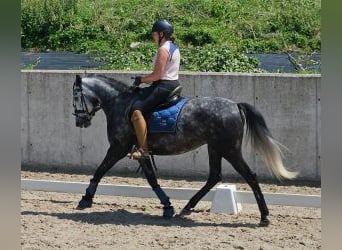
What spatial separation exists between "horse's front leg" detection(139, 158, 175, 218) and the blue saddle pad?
43cm

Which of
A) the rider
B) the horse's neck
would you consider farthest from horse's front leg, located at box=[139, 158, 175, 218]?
the horse's neck

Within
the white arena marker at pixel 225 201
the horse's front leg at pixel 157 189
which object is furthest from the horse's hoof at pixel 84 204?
the white arena marker at pixel 225 201

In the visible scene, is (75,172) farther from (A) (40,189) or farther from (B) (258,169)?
(B) (258,169)

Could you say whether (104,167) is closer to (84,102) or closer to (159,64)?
(84,102)

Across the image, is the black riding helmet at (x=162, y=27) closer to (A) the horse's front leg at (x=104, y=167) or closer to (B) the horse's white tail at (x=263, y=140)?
(B) the horse's white tail at (x=263, y=140)

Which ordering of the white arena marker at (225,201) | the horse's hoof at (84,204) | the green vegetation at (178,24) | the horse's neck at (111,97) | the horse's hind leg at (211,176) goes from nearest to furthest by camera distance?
the horse's hind leg at (211,176) < the horse's neck at (111,97) < the white arena marker at (225,201) < the horse's hoof at (84,204) < the green vegetation at (178,24)

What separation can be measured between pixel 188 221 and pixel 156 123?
1.03 m

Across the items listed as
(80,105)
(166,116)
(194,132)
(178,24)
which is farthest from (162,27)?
(178,24)

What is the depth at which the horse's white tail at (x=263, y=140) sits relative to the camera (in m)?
6.47

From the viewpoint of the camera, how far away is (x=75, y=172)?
9.57 metres

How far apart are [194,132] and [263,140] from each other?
0.67 m

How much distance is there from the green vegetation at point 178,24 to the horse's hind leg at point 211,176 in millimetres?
10895

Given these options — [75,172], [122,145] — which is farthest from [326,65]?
[75,172]

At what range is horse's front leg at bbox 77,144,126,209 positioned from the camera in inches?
274
